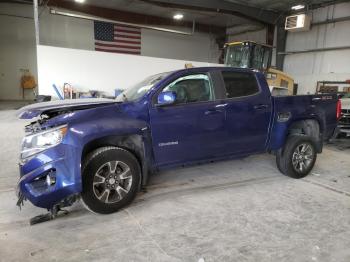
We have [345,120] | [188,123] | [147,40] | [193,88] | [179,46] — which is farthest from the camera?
[179,46]

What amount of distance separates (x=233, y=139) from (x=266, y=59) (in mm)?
11084

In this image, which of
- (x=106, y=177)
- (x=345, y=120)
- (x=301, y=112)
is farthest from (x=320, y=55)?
(x=106, y=177)

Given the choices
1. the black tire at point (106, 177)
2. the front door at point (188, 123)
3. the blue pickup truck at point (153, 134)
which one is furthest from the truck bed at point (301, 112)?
the black tire at point (106, 177)

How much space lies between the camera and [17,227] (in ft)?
9.98

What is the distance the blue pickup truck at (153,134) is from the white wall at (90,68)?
27.1 feet

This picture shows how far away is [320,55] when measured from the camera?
639 inches

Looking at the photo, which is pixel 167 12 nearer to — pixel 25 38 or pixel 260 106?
pixel 25 38

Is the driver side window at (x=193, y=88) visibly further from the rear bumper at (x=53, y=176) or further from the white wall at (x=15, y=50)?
the white wall at (x=15, y=50)

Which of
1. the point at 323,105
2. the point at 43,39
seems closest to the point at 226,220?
the point at 323,105

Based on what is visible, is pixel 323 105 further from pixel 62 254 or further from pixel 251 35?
pixel 251 35

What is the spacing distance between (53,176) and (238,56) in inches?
482

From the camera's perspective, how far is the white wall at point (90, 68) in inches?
440

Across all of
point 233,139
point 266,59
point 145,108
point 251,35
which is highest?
point 251,35

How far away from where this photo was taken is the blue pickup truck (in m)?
2.97
